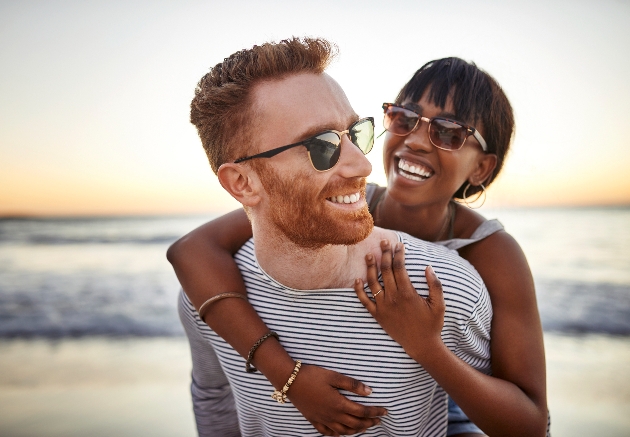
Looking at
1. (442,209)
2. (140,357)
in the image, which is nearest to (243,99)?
(442,209)

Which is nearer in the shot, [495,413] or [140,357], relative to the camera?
[495,413]

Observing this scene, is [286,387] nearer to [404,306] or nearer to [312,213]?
[404,306]

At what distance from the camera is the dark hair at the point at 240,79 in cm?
225

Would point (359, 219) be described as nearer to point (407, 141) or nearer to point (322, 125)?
point (322, 125)

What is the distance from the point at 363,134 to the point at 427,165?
0.84 m

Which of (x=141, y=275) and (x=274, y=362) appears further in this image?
(x=141, y=275)

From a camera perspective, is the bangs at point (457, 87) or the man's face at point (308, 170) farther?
the bangs at point (457, 87)

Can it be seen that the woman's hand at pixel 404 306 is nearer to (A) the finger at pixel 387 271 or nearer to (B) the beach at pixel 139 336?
(A) the finger at pixel 387 271

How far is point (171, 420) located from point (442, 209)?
146 inches

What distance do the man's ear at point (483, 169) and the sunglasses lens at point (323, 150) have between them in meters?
1.40

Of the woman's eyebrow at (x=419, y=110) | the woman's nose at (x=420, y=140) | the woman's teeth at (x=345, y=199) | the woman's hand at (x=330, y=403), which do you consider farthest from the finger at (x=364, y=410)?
the woman's eyebrow at (x=419, y=110)

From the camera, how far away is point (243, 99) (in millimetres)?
2268

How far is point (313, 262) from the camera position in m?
2.23

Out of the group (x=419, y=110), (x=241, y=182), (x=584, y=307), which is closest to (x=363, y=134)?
(x=241, y=182)
